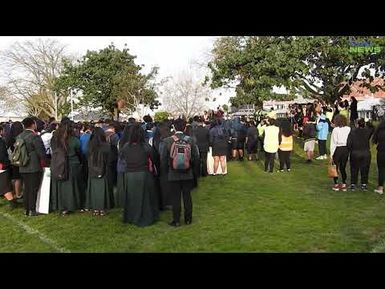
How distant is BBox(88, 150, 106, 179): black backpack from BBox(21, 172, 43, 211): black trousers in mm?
1141

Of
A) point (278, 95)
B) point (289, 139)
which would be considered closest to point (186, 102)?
point (278, 95)

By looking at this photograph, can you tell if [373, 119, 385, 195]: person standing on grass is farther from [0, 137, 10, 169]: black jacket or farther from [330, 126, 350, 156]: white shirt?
[0, 137, 10, 169]: black jacket

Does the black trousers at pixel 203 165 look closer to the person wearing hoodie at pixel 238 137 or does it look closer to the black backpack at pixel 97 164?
the person wearing hoodie at pixel 238 137

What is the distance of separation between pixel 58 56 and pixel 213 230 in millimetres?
46400

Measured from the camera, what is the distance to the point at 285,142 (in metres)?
14.1

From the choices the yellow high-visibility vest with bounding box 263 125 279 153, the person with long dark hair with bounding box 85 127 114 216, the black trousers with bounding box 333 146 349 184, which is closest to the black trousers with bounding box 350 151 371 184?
the black trousers with bounding box 333 146 349 184

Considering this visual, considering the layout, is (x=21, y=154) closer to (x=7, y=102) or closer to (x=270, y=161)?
(x=270, y=161)

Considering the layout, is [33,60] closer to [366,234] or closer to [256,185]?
[256,185]

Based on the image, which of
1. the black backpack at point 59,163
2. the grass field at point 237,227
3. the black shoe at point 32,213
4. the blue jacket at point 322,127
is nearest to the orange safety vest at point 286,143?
the blue jacket at point 322,127

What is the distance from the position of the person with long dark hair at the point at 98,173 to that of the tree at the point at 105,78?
29895mm

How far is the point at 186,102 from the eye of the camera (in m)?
55.9

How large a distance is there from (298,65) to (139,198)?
14753 mm

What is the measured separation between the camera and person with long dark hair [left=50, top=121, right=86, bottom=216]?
8.84 metres

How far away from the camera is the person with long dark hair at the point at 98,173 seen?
879 centimetres
